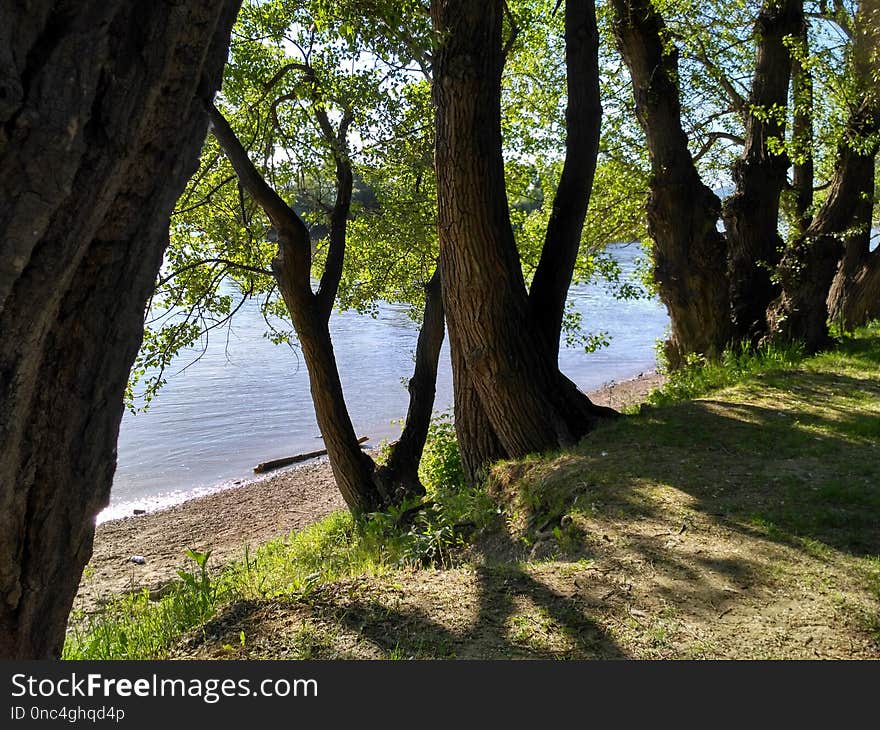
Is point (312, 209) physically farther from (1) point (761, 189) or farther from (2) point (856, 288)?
(2) point (856, 288)

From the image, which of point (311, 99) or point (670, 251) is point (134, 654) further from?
point (670, 251)

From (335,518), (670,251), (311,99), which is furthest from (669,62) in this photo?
(335,518)

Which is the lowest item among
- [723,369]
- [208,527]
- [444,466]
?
[208,527]

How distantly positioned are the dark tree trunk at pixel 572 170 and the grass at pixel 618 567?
4.39ft

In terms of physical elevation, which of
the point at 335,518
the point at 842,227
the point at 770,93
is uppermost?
the point at 770,93

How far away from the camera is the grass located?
10.9 ft

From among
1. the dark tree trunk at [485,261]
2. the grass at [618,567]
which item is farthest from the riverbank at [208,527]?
the grass at [618,567]

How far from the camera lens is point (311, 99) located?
30.2ft

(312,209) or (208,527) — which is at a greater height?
(312,209)

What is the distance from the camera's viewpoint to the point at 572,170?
7391mm

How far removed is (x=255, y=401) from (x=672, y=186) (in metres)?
13.3

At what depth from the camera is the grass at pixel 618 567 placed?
3.33 m

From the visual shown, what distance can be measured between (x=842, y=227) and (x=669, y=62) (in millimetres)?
3017

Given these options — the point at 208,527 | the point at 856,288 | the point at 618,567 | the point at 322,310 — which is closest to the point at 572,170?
the point at 322,310
